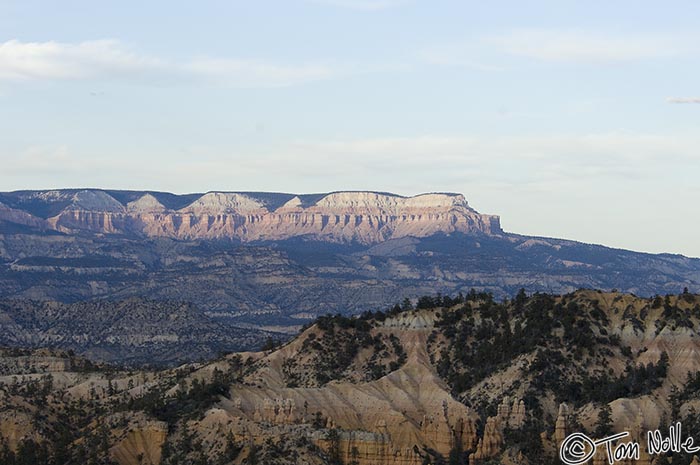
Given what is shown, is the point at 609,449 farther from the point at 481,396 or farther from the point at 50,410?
the point at 50,410

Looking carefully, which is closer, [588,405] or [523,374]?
[588,405]

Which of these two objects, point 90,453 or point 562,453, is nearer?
point 562,453

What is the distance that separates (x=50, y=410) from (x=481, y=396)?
5185 cm

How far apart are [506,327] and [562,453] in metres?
42.8

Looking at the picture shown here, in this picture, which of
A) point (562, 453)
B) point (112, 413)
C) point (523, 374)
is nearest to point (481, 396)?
point (523, 374)

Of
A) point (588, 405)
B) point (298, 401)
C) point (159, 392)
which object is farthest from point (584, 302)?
point (159, 392)

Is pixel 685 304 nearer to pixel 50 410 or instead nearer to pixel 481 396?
pixel 481 396

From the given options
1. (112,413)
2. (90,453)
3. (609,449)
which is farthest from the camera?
(112,413)

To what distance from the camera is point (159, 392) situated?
199625mm

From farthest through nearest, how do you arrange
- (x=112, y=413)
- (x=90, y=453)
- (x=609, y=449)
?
(x=112, y=413)
(x=90, y=453)
(x=609, y=449)

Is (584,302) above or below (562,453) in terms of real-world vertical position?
above

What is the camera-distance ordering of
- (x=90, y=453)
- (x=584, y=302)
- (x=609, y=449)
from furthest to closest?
(x=584, y=302)
(x=90, y=453)
(x=609, y=449)

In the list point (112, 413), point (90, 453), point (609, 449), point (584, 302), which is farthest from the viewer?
point (584, 302)

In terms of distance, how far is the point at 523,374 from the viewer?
610 feet
